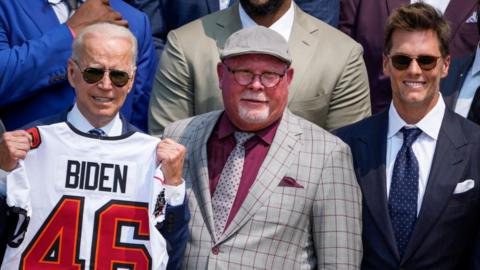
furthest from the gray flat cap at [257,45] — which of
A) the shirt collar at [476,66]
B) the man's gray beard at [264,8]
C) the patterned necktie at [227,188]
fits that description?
the shirt collar at [476,66]

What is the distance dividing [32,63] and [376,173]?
1880 mm

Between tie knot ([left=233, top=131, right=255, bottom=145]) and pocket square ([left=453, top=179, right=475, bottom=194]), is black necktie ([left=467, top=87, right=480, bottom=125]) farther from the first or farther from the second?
tie knot ([left=233, top=131, right=255, bottom=145])

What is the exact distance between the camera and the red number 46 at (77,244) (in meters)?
5.57

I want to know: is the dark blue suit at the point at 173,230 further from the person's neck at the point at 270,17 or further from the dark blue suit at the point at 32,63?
the person's neck at the point at 270,17

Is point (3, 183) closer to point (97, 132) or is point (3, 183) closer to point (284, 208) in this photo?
point (97, 132)

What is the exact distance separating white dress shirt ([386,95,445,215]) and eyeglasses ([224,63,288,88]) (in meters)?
0.75

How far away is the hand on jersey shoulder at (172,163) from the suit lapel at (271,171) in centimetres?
42

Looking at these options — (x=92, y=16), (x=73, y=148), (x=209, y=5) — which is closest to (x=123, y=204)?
(x=73, y=148)

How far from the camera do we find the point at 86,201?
563cm

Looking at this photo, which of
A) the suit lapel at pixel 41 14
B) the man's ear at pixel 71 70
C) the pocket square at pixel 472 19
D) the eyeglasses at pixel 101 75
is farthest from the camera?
the pocket square at pixel 472 19

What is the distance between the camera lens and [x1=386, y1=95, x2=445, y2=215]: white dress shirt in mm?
6234

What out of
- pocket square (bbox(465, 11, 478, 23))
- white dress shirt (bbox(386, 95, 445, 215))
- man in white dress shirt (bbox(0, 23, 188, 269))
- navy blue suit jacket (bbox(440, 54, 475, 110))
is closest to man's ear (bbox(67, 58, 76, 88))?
man in white dress shirt (bbox(0, 23, 188, 269))

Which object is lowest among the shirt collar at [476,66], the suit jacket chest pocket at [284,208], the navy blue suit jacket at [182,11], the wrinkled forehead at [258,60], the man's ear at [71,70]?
the suit jacket chest pocket at [284,208]

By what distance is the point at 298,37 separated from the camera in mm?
6891
